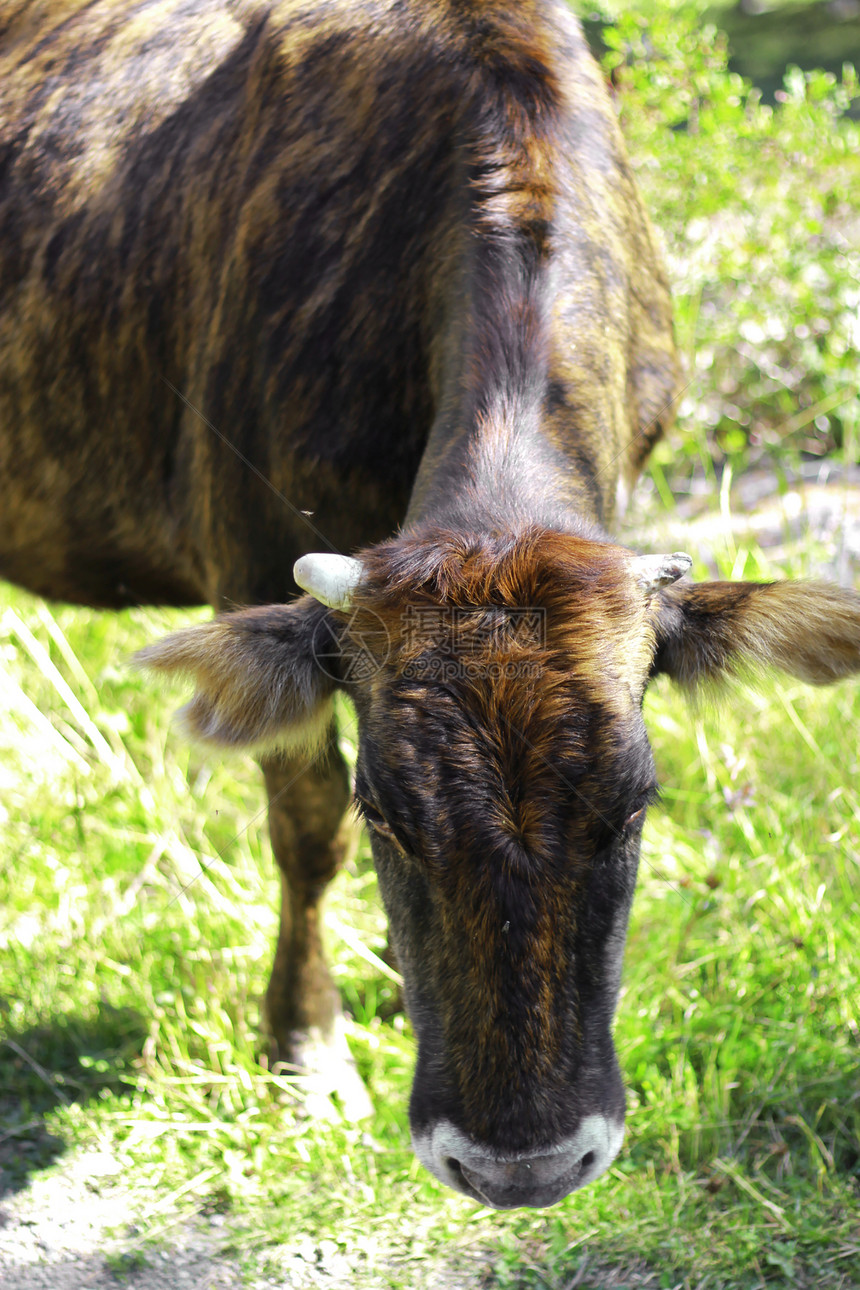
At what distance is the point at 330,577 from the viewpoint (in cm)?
212

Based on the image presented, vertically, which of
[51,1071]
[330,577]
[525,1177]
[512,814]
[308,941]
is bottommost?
[51,1071]

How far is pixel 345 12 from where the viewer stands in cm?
304

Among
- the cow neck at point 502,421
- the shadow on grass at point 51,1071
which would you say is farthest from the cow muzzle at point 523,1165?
the shadow on grass at point 51,1071

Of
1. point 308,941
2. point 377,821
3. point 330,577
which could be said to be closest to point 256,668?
point 330,577

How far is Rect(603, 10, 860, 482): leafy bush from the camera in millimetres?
5160

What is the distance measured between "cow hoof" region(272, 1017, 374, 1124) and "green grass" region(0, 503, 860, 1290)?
4 cm

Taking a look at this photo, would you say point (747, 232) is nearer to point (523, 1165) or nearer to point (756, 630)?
point (756, 630)

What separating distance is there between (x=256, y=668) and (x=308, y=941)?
1.46m

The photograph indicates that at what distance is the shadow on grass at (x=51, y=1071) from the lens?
10.7 feet

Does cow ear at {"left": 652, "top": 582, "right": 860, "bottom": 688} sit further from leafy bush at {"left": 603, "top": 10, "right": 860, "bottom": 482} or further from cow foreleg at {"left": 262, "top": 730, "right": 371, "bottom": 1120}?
leafy bush at {"left": 603, "top": 10, "right": 860, "bottom": 482}

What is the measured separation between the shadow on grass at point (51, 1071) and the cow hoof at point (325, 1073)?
1.56ft

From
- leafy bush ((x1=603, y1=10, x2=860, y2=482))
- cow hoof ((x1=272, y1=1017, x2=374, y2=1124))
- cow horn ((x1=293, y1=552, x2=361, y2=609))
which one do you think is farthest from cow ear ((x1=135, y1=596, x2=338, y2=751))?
leafy bush ((x1=603, y1=10, x2=860, y2=482))

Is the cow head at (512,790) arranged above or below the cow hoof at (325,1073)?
above

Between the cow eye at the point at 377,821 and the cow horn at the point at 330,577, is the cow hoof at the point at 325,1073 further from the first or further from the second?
the cow horn at the point at 330,577
